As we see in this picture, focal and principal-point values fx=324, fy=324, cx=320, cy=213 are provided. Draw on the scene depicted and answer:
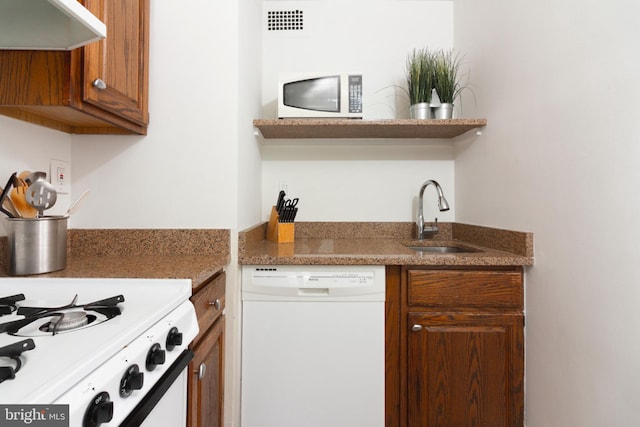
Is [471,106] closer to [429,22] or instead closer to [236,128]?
[429,22]

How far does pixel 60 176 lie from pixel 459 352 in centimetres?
175

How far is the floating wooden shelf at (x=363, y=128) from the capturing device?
5.40 feet

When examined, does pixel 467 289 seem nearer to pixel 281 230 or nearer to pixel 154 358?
pixel 281 230

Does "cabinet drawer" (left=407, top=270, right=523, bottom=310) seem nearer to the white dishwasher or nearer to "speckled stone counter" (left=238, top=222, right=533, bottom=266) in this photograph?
"speckled stone counter" (left=238, top=222, right=533, bottom=266)

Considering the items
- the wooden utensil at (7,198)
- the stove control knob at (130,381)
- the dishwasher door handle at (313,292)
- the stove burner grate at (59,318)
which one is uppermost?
the wooden utensil at (7,198)

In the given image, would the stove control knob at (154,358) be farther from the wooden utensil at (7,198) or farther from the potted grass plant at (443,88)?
the potted grass plant at (443,88)

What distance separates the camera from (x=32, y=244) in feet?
3.22

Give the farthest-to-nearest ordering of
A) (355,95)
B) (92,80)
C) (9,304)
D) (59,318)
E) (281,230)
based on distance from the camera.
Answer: (281,230), (355,95), (92,80), (9,304), (59,318)

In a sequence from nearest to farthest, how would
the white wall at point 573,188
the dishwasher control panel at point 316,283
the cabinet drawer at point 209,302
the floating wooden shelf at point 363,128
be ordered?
the white wall at point 573,188 → the cabinet drawer at point 209,302 → the dishwasher control panel at point 316,283 → the floating wooden shelf at point 363,128

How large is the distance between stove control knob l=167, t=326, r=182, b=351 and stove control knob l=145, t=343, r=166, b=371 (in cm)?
8

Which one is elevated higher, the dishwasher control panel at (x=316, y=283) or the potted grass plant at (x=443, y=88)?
the potted grass plant at (x=443, y=88)

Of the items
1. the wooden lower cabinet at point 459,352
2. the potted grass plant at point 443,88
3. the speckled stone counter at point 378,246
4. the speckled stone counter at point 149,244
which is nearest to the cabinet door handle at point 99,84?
the speckled stone counter at point 149,244

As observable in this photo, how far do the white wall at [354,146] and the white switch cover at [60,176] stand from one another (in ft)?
3.23

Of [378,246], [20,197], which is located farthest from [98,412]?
[378,246]
